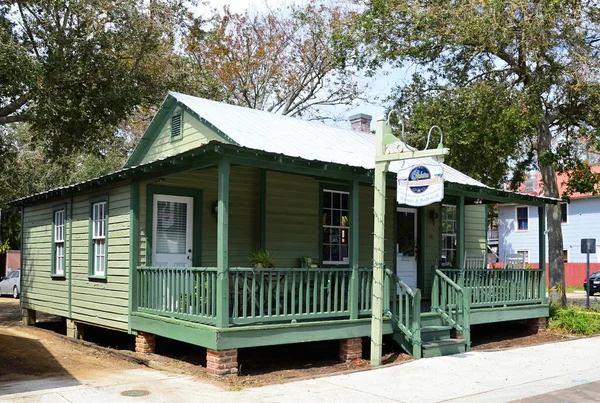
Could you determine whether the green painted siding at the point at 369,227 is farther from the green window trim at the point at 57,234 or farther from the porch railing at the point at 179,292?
the green window trim at the point at 57,234

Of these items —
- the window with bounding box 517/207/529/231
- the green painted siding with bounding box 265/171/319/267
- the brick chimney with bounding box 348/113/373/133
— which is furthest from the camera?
the window with bounding box 517/207/529/231

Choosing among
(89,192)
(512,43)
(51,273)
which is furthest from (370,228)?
(512,43)

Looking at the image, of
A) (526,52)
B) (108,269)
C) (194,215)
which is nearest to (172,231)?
(194,215)

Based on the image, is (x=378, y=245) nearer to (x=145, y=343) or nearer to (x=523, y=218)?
(x=145, y=343)

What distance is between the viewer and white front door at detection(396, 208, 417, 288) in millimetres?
14359

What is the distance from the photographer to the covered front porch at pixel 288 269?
8.84m

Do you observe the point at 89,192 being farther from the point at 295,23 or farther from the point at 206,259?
the point at 295,23

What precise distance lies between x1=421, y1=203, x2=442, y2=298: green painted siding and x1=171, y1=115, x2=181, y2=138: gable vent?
6.09 m

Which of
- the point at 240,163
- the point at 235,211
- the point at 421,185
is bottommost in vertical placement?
the point at 235,211

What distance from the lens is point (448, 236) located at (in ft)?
51.8

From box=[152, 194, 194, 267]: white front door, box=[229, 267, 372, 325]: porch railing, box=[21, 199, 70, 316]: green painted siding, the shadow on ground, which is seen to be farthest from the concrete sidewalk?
box=[21, 199, 70, 316]: green painted siding

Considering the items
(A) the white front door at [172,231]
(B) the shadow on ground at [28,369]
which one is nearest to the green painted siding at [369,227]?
(A) the white front door at [172,231]

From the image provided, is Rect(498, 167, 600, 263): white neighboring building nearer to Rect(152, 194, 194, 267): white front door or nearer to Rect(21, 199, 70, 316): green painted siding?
Rect(21, 199, 70, 316): green painted siding

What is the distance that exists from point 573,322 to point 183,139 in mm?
9471
